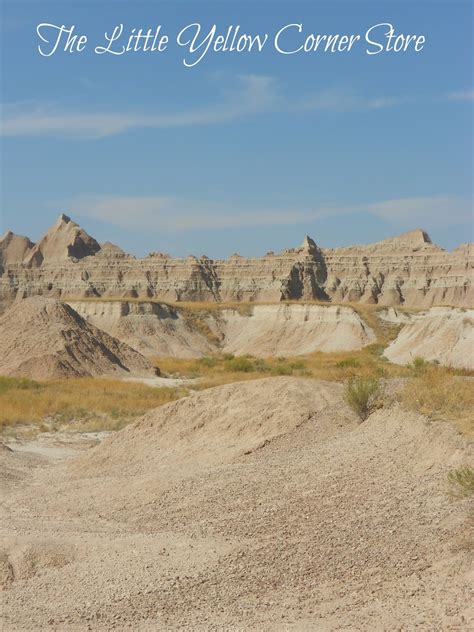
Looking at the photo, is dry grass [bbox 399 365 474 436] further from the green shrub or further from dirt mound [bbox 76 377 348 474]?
the green shrub

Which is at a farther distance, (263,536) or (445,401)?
(445,401)

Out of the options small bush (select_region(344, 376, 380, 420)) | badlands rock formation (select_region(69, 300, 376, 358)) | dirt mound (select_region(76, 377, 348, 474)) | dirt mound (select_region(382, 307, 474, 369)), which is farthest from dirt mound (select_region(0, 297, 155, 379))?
small bush (select_region(344, 376, 380, 420))

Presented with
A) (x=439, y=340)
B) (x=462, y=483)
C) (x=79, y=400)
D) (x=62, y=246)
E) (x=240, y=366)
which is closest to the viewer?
(x=462, y=483)

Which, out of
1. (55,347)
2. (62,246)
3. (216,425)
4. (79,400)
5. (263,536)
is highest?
(62,246)

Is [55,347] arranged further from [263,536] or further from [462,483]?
[462,483]

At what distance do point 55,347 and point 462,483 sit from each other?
128 feet

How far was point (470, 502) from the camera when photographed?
10367 mm

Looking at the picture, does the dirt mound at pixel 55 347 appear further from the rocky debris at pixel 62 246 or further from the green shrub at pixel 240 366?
the rocky debris at pixel 62 246

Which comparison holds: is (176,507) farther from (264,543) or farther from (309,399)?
(309,399)

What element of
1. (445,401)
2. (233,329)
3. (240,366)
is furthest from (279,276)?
(445,401)

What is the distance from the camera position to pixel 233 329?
82188 mm

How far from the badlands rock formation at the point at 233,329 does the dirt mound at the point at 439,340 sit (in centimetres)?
658

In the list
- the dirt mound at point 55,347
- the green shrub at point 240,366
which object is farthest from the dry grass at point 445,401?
the green shrub at point 240,366

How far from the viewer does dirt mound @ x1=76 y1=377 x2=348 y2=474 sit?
1754 cm
